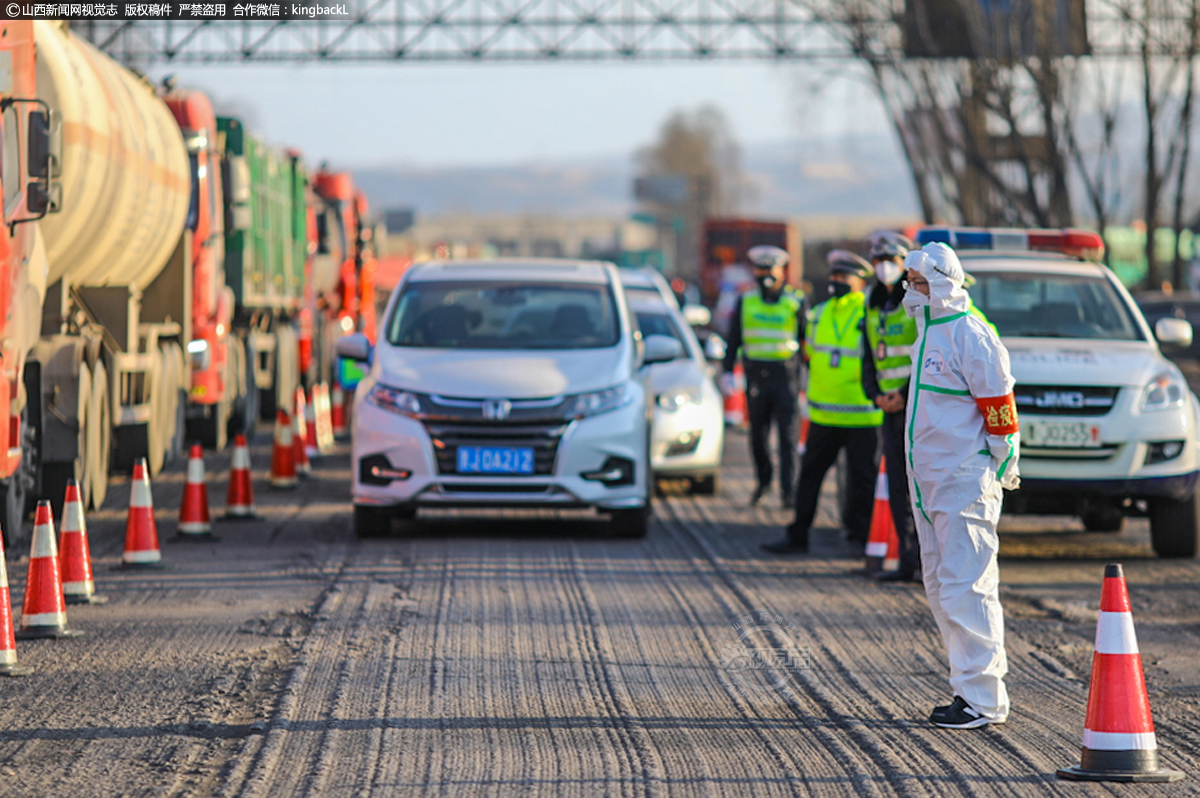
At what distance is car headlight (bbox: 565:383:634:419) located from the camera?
11.4 meters

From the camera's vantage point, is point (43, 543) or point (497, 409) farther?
point (497, 409)

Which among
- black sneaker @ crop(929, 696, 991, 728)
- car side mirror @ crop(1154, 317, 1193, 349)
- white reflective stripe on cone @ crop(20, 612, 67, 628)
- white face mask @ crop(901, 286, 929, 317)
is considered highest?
white face mask @ crop(901, 286, 929, 317)

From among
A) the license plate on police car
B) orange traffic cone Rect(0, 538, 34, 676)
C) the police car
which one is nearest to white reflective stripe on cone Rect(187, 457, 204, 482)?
orange traffic cone Rect(0, 538, 34, 676)

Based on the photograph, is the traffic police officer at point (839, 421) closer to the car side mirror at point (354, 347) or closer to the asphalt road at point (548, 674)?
the asphalt road at point (548, 674)

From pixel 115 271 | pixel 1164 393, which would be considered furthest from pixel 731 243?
pixel 1164 393

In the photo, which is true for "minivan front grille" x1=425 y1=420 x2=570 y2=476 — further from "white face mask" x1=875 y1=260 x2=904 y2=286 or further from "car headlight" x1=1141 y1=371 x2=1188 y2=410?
"car headlight" x1=1141 y1=371 x2=1188 y2=410

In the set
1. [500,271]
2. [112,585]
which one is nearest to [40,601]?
[112,585]

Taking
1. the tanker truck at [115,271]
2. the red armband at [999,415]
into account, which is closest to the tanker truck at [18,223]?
the tanker truck at [115,271]

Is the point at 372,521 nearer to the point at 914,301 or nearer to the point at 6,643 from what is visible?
the point at 6,643

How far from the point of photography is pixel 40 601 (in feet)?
27.1

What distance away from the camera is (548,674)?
7555mm

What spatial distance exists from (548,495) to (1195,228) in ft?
258

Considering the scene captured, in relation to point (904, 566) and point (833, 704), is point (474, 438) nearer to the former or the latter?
point (904, 566)

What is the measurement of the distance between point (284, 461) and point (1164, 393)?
750cm
